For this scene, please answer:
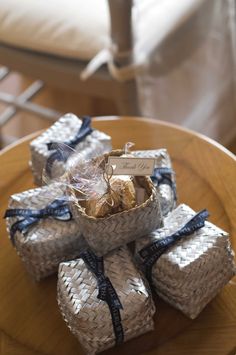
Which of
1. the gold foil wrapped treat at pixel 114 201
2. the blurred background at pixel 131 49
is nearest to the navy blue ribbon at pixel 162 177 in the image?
the gold foil wrapped treat at pixel 114 201

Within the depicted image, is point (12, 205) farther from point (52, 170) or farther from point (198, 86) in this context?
point (198, 86)

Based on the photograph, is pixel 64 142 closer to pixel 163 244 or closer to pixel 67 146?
pixel 67 146

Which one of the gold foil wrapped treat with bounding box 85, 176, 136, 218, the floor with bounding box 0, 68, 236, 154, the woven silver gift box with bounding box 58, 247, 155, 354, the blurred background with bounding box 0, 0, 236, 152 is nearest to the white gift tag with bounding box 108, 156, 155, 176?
the gold foil wrapped treat with bounding box 85, 176, 136, 218

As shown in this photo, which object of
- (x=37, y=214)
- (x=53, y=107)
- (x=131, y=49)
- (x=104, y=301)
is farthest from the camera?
(x=53, y=107)

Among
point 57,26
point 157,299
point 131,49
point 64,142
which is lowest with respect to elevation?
point 157,299

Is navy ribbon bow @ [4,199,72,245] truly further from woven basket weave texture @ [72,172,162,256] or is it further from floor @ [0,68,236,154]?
floor @ [0,68,236,154]

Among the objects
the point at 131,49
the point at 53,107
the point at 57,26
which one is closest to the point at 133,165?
the point at 131,49
